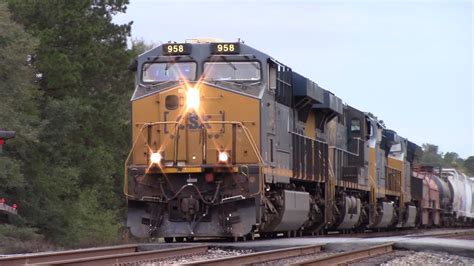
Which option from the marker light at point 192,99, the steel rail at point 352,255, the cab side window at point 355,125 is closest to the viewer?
the steel rail at point 352,255

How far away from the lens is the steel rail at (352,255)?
1313cm

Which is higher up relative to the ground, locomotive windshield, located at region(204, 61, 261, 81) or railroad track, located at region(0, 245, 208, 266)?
locomotive windshield, located at region(204, 61, 261, 81)

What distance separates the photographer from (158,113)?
19641 millimetres

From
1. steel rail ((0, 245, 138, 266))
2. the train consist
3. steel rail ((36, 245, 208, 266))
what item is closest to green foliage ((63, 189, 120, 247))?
the train consist

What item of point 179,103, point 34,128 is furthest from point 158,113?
point 34,128

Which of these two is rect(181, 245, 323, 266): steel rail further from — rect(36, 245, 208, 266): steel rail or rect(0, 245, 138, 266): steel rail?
rect(0, 245, 138, 266): steel rail

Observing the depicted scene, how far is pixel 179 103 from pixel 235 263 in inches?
265

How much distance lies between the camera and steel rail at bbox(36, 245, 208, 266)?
12.8 metres

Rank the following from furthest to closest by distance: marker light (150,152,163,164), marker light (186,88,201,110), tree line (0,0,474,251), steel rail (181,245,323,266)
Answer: tree line (0,0,474,251)
marker light (186,88,201,110)
marker light (150,152,163,164)
steel rail (181,245,323,266)

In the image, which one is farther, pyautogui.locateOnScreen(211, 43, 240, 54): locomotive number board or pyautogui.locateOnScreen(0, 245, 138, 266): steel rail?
pyautogui.locateOnScreen(211, 43, 240, 54): locomotive number board

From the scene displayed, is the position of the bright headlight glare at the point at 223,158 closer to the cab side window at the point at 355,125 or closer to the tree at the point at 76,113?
the cab side window at the point at 355,125

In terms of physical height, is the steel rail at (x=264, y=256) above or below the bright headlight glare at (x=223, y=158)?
below

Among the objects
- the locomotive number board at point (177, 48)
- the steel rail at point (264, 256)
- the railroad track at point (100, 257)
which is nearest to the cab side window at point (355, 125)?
the locomotive number board at point (177, 48)

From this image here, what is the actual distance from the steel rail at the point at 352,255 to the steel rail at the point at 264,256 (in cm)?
109
